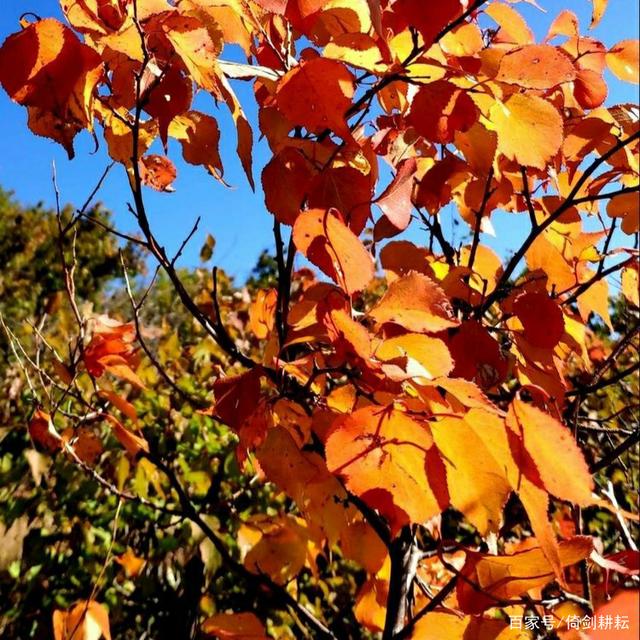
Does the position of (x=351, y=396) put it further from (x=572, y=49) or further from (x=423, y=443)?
(x=572, y=49)

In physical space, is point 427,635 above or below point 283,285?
below

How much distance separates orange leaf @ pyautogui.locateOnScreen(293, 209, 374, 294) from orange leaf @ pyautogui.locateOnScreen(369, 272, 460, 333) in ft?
0.12

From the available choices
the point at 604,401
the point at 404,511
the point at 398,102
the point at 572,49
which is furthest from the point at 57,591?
the point at 604,401

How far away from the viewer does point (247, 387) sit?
0.62 metres

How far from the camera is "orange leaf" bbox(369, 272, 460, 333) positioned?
1.65ft

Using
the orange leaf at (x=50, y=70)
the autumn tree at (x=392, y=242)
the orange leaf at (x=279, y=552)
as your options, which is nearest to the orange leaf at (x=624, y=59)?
the autumn tree at (x=392, y=242)

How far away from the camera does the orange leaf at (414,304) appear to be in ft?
1.65

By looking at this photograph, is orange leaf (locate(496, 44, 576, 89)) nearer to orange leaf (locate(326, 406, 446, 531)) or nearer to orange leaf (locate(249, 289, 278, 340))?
orange leaf (locate(326, 406, 446, 531))

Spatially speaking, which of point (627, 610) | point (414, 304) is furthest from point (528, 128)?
point (627, 610)

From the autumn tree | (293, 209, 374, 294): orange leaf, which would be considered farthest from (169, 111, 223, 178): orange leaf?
(293, 209, 374, 294): orange leaf

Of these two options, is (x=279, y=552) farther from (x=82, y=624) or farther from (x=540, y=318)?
(x=540, y=318)

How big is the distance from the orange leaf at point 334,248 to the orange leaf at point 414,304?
4 centimetres

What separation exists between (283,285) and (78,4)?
0.44m

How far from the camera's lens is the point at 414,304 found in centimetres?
52
